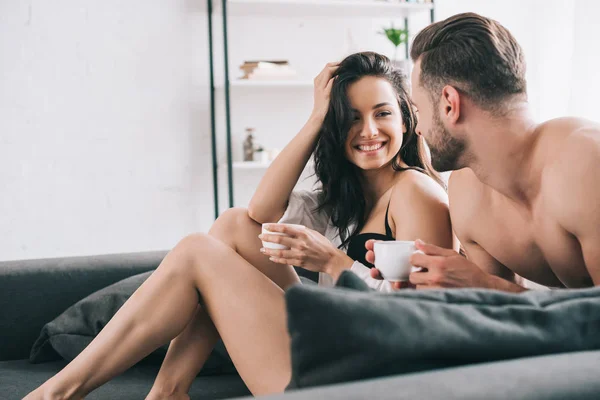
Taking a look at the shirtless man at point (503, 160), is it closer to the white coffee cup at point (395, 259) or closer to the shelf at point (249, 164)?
the white coffee cup at point (395, 259)

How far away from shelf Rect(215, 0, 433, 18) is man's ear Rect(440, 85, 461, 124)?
78.7 inches

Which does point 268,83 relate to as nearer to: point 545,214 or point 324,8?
point 324,8

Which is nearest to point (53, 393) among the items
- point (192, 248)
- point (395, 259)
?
point (192, 248)

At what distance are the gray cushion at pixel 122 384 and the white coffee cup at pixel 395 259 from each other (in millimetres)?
570

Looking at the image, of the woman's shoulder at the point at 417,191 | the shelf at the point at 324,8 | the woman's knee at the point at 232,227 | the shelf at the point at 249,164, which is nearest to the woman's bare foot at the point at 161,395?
the woman's knee at the point at 232,227

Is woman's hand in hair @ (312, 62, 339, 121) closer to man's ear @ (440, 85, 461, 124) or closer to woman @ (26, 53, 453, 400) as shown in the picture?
woman @ (26, 53, 453, 400)

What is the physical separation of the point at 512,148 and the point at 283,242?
1.63ft

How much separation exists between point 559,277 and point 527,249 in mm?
80

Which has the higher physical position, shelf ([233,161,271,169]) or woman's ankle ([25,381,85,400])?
shelf ([233,161,271,169])

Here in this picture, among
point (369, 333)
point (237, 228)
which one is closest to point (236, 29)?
point (237, 228)

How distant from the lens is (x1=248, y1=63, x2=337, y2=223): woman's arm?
1845 millimetres

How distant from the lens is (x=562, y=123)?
1238 millimetres

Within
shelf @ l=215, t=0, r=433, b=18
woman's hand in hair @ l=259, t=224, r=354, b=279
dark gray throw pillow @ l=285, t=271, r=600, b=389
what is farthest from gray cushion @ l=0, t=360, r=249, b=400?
shelf @ l=215, t=0, r=433, b=18

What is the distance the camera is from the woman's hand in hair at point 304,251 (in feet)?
4.84
